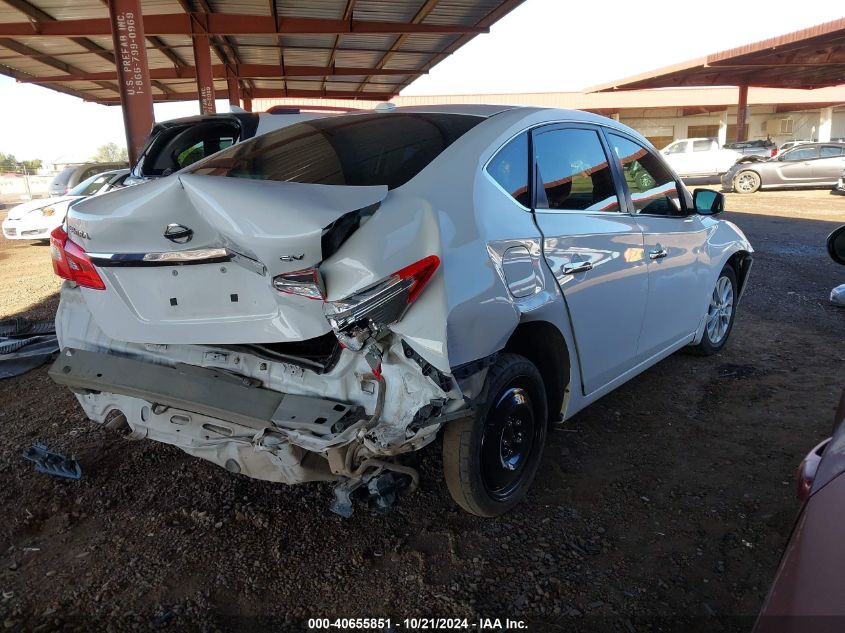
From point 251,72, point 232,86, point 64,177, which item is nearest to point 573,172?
point 64,177

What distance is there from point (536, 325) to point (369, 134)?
1.21 meters

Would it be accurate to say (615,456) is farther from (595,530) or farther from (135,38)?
(135,38)

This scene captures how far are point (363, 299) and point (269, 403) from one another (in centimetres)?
57

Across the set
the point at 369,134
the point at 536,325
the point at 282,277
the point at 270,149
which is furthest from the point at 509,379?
the point at 270,149

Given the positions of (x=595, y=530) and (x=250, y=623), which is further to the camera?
A: (x=595, y=530)

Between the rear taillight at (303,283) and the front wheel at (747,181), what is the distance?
2087 centimetres

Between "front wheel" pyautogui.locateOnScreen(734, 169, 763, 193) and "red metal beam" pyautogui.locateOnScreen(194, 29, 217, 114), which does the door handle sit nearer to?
"red metal beam" pyautogui.locateOnScreen(194, 29, 217, 114)

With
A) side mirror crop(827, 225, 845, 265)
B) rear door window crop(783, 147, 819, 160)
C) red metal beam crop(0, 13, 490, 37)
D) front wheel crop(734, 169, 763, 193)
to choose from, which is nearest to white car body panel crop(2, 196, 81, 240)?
red metal beam crop(0, 13, 490, 37)

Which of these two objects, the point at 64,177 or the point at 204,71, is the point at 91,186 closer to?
the point at 64,177

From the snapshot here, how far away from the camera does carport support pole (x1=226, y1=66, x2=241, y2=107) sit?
20980mm

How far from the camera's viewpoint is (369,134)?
116 inches

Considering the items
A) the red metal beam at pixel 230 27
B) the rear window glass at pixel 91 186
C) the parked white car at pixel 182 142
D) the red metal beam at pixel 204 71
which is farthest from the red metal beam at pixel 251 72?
the parked white car at pixel 182 142

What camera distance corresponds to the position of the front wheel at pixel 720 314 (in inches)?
185

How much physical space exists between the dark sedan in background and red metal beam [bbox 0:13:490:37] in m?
10.3
